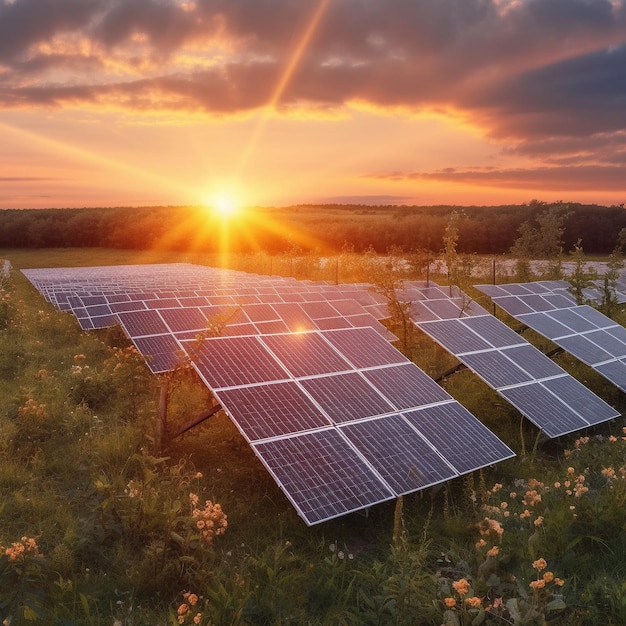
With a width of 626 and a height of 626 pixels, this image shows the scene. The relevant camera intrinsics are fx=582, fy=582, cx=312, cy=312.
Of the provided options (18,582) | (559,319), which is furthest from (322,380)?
(559,319)

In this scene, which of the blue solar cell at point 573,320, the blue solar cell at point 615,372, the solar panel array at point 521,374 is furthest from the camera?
the blue solar cell at point 573,320

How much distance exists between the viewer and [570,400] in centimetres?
1023

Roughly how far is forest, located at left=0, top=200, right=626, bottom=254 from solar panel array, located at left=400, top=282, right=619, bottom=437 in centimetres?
4669

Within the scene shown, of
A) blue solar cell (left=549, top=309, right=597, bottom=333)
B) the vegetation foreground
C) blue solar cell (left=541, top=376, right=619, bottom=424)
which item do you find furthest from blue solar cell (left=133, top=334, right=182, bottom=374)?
blue solar cell (left=549, top=309, right=597, bottom=333)

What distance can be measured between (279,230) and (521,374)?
6571 cm

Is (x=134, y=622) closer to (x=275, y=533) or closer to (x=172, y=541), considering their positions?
(x=172, y=541)

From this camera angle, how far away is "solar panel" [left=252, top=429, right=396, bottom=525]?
6086 mm

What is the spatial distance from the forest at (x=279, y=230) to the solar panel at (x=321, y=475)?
5192cm

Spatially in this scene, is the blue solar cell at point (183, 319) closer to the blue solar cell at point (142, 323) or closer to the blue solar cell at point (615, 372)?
the blue solar cell at point (142, 323)

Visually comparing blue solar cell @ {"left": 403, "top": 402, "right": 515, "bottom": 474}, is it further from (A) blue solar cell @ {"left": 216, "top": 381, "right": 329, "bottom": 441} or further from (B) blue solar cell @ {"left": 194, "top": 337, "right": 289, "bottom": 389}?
(B) blue solar cell @ {"left": 194, "top": 337, "right": 289, "bottom": 389}

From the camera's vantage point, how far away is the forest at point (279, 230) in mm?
68688

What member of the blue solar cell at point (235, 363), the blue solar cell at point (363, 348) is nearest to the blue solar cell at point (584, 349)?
the blue solar cell at point (363, 348)

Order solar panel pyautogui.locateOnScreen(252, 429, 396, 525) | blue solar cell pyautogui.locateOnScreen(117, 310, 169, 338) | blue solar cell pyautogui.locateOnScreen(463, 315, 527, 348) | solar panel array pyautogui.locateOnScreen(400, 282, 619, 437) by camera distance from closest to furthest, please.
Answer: solar panel pyautogui.locateOnScreen(252, 429, 396, 525) < solar panel array pyautogui.locateOnScreen(400, 282, 619, 437) < blue solar cell pyautogui.locateOnScreen(463, 315, 527, 348) < blue solar cell pyautogui.locateOnScreen(117, 310, 169, 338)

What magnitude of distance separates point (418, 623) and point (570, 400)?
6473 millimetres
